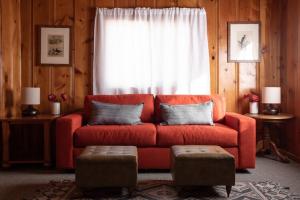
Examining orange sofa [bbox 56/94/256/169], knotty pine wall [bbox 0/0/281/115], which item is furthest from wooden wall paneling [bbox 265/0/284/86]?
orange sofa [bbox 56/94/256/169]

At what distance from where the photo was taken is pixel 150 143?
12.2 feet

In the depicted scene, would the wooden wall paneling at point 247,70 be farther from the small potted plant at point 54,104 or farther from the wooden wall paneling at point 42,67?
the wooden wall paneling at point 42,67

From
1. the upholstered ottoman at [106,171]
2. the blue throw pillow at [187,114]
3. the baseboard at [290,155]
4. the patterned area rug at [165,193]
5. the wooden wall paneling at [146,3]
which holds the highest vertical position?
the wooden wall paneling at [146,3]

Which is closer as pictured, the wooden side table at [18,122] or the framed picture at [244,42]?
the wooden side table at [18,122]

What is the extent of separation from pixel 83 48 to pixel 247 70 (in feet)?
7.57

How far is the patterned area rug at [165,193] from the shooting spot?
288 cm

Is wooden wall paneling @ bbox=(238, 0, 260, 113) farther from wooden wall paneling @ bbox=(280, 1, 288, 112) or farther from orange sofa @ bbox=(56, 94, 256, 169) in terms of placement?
orange sofa @ bbox=(56, 94, 256, 169)

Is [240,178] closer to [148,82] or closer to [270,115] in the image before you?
[270,115]

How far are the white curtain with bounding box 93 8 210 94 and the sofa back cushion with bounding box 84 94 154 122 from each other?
0.26 meters

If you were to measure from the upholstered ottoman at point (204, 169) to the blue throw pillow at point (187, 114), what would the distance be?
3.86 feet

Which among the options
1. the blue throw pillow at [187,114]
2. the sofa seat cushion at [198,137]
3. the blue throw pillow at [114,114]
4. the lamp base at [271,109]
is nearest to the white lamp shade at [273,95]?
the lamp base at [271,109]

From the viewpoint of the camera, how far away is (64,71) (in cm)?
475

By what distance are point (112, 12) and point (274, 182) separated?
2.96 m

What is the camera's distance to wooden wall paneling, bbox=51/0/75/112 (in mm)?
4723
